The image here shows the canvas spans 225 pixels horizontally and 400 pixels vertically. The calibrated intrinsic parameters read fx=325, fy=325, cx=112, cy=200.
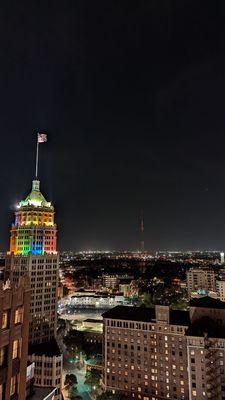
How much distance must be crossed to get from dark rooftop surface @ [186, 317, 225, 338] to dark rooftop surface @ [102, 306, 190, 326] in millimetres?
3696

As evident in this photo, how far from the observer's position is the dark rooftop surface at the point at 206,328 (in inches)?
2884

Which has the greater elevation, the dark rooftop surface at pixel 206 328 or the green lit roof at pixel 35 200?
the green lit roof at pixel 35 200

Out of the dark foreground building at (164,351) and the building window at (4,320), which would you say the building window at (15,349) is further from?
the dark foreground building at (164,351)

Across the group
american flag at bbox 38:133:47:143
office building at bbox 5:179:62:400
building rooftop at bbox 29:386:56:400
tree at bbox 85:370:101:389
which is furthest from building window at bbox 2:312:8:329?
american flag at bbox 38:133:47:143

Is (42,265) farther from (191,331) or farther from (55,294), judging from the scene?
(191,331)

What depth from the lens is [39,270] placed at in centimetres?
10206

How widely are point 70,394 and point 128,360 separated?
16.9m

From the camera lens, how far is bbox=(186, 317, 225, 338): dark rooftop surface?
73.2 m

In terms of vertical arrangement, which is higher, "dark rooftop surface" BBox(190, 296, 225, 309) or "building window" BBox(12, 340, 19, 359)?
"building window" BBox(12, 340, 19, 359)

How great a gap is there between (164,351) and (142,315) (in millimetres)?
10752

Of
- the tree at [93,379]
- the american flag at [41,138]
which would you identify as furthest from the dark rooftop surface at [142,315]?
the american flag at [41,138]

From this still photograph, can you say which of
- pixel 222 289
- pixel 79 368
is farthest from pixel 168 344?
pixel 222 289

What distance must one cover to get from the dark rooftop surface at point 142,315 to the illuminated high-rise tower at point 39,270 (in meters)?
18.4

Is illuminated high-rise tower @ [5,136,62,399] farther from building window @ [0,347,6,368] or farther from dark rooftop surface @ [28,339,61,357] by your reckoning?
building window @ [0,347,6,368]
